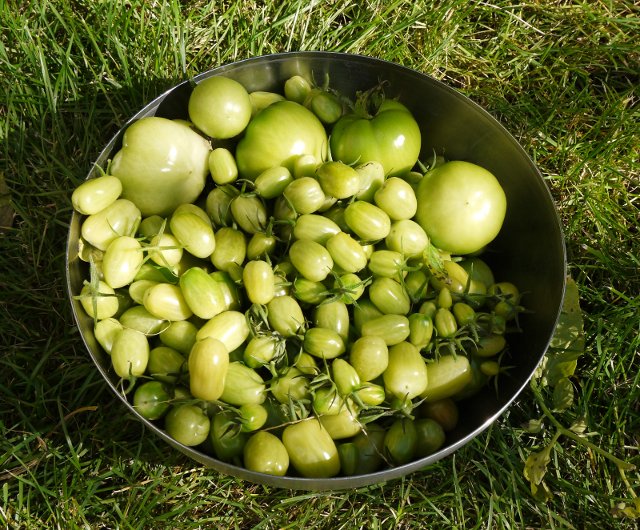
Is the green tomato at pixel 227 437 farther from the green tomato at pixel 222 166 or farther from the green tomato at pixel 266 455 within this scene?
the green tomato at pixel 222 166

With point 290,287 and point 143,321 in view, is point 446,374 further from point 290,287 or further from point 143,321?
point 143,321

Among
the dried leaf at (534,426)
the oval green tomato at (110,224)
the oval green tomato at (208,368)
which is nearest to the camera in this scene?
the oval green tomato at (208,368)

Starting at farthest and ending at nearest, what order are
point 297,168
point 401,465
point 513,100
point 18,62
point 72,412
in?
point 513,100, point 18,62, point 72,412, point 297,168, point 401,465

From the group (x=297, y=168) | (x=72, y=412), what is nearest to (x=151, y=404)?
(x=72, y=412)

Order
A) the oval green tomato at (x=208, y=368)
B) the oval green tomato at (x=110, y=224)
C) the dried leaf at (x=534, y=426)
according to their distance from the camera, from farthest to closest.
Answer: the dried leaf at (x=534, y=426)
the oval green tomato at (x=110, y=224)
the oval green tomato at (x=208, y=368)

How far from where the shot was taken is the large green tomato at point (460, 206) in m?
1.08

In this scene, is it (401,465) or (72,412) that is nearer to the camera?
(401,465)

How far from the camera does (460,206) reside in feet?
3.51

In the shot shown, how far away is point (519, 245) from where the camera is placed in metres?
1.16

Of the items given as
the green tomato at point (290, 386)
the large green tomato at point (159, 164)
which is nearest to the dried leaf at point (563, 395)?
→ the green tomato at point (290, 386)

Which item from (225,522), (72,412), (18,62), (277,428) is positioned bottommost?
(225,522)

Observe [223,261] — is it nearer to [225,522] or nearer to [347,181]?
[347,181]

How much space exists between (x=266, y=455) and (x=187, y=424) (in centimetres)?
12

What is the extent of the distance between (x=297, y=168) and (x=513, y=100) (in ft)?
2.20
